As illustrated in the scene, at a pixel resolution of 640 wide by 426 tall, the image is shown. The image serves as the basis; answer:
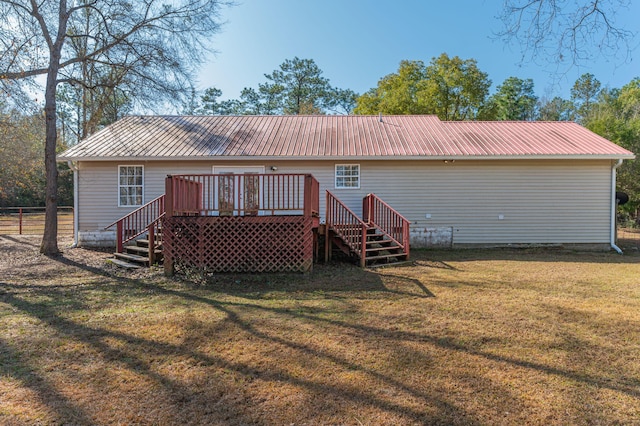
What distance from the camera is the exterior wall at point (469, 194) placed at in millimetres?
10570

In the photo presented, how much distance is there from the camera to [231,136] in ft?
38.3

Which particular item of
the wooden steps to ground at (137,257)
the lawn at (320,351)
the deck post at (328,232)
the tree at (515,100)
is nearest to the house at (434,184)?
the deck post at (328,232)

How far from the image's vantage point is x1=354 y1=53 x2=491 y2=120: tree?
23.1m

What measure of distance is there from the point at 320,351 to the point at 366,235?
15.7 feet

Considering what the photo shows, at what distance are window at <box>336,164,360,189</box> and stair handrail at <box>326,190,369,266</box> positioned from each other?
2.08 m

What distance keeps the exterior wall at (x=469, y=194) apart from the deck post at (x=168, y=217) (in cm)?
392

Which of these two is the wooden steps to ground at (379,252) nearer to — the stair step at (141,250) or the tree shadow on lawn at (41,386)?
the stair step at (141,250)

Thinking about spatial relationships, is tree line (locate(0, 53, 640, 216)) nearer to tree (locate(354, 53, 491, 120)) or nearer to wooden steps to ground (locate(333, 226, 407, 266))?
tree (locate(354, 53, 491, 120))

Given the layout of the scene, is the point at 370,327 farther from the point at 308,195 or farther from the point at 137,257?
the point at 137,257

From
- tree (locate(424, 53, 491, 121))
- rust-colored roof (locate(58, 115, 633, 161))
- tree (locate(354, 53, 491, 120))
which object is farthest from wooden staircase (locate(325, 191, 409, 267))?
tree (locate(424, 53, 491, 121))

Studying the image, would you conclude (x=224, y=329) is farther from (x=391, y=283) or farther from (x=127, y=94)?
(x=127, y=94)

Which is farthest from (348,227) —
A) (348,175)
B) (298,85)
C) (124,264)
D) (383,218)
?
(298,85)

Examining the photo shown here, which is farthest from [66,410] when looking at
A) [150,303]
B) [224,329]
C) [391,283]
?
[391,283]

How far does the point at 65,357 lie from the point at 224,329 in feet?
4.88
